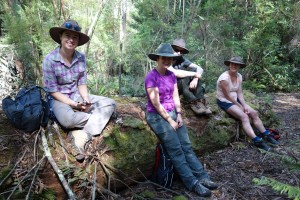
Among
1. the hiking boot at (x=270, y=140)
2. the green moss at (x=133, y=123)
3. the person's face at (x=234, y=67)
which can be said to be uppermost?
the person's face at (x=234, y=67)

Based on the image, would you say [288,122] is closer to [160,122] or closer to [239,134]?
[239,134]

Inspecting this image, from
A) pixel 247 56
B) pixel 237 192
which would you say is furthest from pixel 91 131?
pixel 247 56

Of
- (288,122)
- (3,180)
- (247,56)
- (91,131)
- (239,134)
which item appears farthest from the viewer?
(247,56)

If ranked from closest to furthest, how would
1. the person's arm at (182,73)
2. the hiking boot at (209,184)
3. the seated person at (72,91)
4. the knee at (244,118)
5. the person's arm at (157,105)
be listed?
the seated person at (72,91), the hiking boot at (209,184), the person's arm at (157,105), the person's arm at (182,73), the knee at (244,118)

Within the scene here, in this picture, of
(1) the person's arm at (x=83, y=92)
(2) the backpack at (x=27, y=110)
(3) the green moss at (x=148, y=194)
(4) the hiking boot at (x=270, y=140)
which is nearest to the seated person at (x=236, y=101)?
(4) the hiking boot at (x=270, y=140)

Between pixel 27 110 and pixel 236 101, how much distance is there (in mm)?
3850

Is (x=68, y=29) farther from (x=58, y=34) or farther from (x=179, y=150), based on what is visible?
(x=179, y=150)

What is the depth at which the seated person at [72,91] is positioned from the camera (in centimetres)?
352

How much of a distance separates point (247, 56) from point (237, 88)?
7078mm

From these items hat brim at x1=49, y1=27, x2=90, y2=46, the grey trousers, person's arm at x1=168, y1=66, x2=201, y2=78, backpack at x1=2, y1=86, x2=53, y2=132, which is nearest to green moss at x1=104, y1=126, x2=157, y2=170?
the grey trousers

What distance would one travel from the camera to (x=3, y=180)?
2914 millimetres

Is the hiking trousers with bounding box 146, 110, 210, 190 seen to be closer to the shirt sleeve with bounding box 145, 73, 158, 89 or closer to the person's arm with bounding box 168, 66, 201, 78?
the shirt sleeve with bounding box 145, 73, 158, 89

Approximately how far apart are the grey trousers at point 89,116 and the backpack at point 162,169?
0.88 m

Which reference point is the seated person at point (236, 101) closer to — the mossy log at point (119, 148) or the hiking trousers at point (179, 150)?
the mossy log at point (119, 148)
